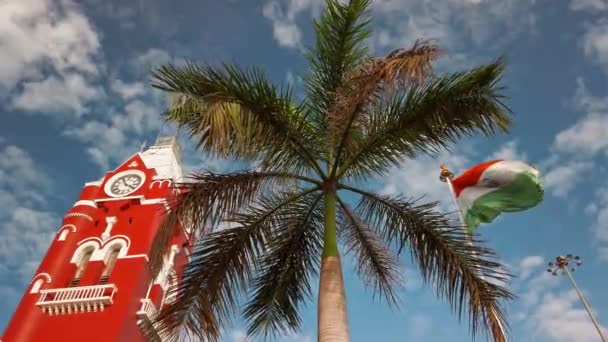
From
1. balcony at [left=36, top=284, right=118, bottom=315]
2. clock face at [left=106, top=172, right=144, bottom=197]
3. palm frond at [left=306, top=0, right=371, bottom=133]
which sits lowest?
palm frond at [left=306, top=0, right=371, bottom=133]

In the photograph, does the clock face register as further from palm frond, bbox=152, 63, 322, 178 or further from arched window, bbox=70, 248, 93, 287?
palm frond, bbox=152, 63, 322, 178

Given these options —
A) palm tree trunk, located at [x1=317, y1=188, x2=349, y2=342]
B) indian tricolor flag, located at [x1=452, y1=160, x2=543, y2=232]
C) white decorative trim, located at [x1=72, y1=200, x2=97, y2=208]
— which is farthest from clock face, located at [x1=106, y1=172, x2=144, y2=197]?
palm tree trunk, located at [x1=317, y1=188, x2=349, y2=342]

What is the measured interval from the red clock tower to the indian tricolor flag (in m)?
10.4

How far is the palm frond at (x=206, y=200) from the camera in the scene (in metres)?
6.15

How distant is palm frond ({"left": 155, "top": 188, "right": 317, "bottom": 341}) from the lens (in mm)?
5961

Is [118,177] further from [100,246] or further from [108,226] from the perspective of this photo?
[100,246]

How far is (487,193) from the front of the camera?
11.4 m

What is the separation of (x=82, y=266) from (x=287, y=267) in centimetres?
2075

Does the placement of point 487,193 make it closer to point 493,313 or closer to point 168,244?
point 493,313

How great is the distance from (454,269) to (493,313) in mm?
679

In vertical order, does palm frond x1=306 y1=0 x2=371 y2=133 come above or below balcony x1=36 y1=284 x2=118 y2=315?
below

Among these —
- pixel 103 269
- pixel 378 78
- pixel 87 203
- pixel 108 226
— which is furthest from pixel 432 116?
pixel 87 203

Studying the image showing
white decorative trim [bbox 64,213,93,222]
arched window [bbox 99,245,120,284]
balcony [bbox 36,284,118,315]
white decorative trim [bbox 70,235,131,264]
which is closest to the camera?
balcony [bbox 36,284,118,315]

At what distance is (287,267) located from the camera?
7.28m
